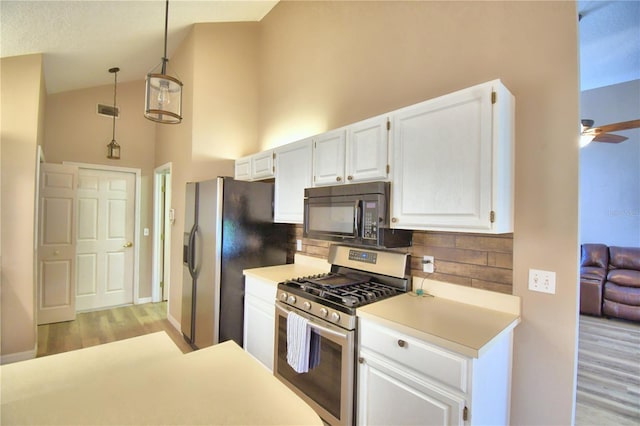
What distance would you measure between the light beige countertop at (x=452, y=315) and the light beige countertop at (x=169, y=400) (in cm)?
88

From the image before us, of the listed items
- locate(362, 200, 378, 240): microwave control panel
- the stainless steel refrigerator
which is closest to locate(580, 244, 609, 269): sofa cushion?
locate(362, 200, 378, 240): microwave control panel

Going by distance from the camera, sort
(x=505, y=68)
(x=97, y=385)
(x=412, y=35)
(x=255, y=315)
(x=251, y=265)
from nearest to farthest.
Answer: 1. (x=97, y=385)
2. (x=505, y=68)
3. (x=412, y=35)
4. (x=255, y=315)
5. (x=251, y=265)

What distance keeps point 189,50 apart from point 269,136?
1397mm

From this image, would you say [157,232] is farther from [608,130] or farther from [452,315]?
[608,130]

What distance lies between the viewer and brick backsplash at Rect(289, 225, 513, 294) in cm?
178

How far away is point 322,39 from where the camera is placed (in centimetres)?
311

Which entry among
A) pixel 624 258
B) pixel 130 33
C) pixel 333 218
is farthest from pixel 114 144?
pixel 624 258

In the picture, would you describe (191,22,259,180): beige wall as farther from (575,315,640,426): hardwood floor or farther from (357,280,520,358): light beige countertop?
(575,315,640,426): hardwood floor

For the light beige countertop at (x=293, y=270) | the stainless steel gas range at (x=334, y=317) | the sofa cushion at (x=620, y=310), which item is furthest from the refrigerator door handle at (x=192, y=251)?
the sofa cushion at (x=620, y=310)

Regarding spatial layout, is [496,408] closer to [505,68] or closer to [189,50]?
[505,68]

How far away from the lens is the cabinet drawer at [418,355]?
1.36 m

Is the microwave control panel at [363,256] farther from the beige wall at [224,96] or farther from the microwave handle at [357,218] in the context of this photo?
the beige wall at [224,96]

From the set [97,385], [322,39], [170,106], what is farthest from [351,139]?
[97,385]

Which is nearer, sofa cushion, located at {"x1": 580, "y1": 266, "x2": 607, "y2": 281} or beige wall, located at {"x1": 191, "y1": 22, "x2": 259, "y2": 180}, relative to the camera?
beige wall, located at {"x1": 191, "y1": 22, "x2": 259, "y2": 180}
